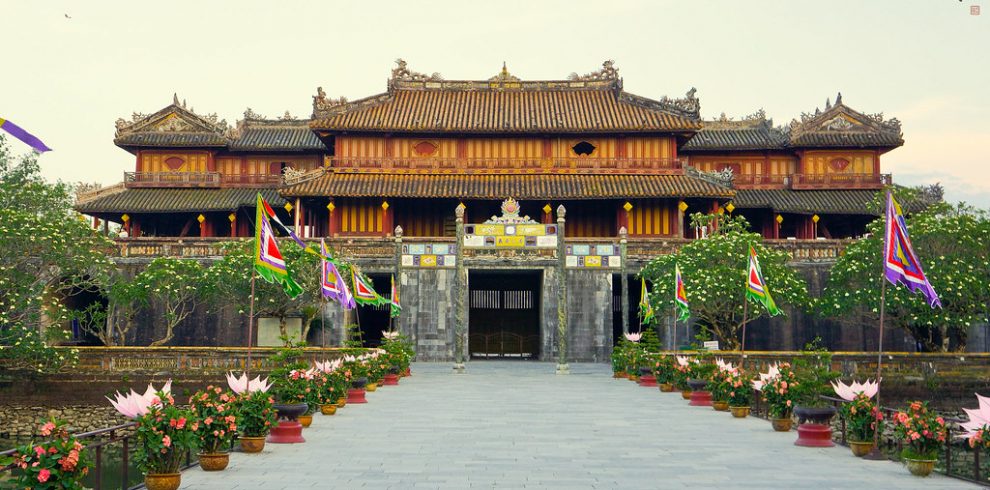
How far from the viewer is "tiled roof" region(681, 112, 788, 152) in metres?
53.9

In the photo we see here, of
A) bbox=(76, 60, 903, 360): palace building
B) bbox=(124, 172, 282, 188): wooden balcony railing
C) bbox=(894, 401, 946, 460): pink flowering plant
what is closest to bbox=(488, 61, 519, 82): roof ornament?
bbox=(76, 60, 903, 360): palace building

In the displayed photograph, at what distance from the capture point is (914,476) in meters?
14.0

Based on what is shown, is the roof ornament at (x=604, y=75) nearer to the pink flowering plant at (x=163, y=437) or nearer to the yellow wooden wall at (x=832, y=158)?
the yellow wooden wall at (x=832, y=158)

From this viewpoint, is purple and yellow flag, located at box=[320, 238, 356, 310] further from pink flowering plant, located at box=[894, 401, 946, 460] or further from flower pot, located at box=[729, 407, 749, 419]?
pink flowering plant, located at box=[894, 401, 946, 460]

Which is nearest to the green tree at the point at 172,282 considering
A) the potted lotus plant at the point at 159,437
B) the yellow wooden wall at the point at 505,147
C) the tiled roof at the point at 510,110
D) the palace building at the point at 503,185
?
the palace building at the point at 503,185

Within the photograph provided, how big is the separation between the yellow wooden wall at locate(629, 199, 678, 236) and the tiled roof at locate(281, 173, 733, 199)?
1146 mm

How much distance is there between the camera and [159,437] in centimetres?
1208

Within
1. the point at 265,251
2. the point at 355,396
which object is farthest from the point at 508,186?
the point at 265,251

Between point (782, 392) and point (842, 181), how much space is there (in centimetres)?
3706

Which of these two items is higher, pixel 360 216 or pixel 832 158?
pixel 832 158

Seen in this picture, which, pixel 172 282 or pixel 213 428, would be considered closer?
pixel 213 428

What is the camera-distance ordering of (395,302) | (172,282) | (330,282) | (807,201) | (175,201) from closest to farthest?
1. (330,282)
2. (172,282)
3. (395,302)
4. (175,201)
5. (807,201)

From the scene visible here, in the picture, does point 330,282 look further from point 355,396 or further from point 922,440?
point 922,440

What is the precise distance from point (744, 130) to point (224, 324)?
33.0 metres
